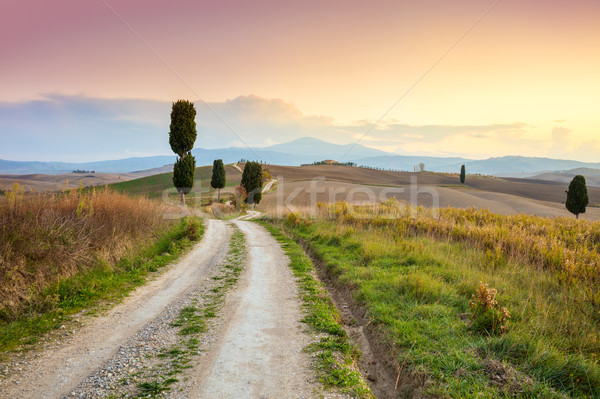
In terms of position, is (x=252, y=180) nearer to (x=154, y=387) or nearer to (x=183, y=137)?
(x=183, y=137)

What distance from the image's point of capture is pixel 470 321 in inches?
237

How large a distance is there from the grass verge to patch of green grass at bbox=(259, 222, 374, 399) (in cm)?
208

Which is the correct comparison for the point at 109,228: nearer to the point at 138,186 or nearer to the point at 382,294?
the point at 382,294

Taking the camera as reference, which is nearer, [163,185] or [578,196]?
[578,196]

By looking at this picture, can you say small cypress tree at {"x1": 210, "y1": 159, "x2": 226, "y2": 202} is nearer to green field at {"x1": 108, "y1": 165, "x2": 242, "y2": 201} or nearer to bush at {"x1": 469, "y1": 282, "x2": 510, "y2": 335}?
green field at {"x1": 108, "y1": 165, "x2": 242, "y2": 201}

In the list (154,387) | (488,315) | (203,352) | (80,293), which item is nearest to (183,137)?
(80,293)

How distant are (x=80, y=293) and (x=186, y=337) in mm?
3782

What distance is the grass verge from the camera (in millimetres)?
4238

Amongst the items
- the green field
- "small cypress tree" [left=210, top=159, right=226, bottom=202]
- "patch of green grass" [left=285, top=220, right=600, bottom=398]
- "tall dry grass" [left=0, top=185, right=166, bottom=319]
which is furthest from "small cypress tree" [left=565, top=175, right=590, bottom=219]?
the green field

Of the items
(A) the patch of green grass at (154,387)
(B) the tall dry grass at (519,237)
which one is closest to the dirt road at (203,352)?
(A) the patch of green grass at (154,387)

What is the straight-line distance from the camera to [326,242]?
14.9 m

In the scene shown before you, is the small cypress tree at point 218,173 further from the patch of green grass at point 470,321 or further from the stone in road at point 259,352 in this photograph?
the stone in road at point 259,352

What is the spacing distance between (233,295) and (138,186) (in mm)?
83652

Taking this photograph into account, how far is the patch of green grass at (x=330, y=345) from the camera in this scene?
4566mm
